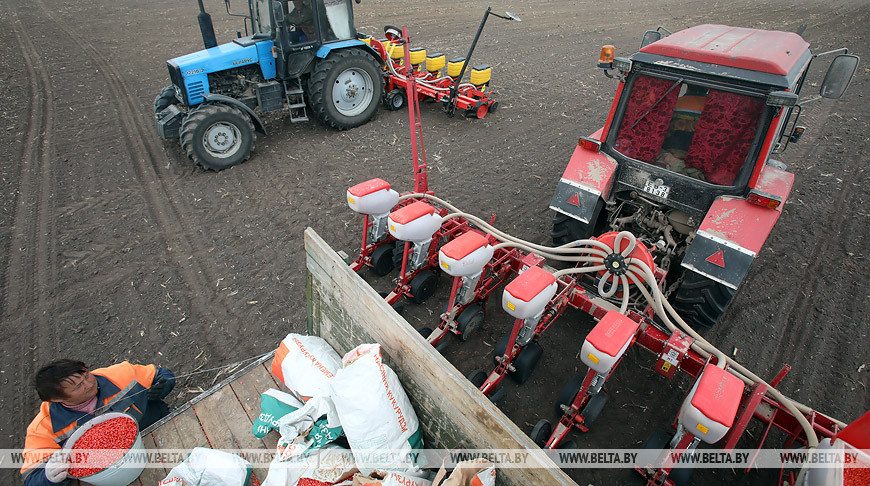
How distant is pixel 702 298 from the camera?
3447 mm

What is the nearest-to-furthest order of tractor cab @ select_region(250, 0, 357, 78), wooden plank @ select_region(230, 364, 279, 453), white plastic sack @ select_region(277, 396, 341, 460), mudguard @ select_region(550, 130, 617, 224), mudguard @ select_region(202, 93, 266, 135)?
white plastic sack @ select_region(277, 396, 341, 460)
wooden plank @ select_region(230, 364, 279, 453)
mudguard @ select_region(550, 130, 617, 224)
mudguard @ select_region(202, 93, 266, 135)
tractor cab @ select_region(250, 0, 357, 78)

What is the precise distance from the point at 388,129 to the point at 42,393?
602cm

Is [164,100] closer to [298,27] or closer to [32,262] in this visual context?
[298,27]

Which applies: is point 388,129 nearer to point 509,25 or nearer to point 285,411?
point 285,411

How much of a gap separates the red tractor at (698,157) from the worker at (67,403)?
347cm

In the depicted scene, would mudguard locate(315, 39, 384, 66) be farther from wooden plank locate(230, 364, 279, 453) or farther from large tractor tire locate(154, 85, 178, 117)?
wooden plank locate(230, 364, 279, 453)

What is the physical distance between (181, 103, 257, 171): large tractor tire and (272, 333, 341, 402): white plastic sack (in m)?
4.16

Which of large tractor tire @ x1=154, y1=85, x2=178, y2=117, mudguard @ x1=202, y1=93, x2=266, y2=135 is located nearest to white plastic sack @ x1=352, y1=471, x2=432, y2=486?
mudguard @ x1=202, y1=93, x2=266, y2=135

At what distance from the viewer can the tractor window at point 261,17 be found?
6.28m

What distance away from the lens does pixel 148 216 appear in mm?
5238

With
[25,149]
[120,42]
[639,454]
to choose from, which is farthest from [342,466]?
[120,42]

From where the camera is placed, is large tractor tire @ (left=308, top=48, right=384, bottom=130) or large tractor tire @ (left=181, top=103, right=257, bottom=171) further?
large tractor tire @ (left=308, top=48, right=384, bottom=130)

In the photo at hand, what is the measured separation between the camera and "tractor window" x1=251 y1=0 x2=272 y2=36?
6277 millimetres

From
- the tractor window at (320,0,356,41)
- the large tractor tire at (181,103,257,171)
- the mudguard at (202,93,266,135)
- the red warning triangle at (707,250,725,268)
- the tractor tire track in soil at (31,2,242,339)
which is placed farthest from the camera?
the tractor window at (320,0,356,41)
